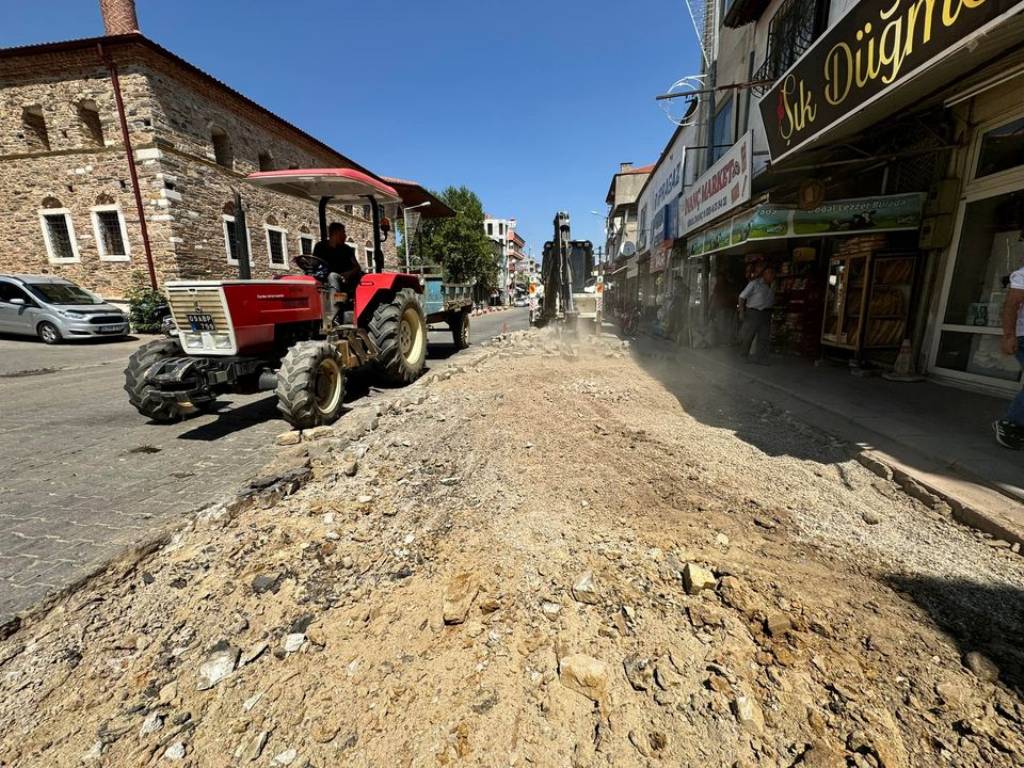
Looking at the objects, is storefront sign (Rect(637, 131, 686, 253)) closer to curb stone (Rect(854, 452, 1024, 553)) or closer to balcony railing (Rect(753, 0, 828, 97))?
balcony railing (Rect(753, 0, 828, 97))

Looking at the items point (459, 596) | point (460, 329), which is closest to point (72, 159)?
point (460, 329)

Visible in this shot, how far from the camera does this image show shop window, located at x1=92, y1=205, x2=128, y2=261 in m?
15.8

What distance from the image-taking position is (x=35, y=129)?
1625cm

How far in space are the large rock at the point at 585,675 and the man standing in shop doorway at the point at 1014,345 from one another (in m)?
4.00

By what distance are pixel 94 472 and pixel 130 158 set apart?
17172 mm

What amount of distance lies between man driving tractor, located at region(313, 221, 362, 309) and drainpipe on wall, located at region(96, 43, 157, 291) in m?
14.3

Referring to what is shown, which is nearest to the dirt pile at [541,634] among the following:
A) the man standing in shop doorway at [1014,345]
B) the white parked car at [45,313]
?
the man standing in shop doorway at [1014,345]

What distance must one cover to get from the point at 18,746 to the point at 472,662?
56.8 inches

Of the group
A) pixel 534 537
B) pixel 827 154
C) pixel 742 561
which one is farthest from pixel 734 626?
pixel 827 154

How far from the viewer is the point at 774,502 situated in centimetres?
294

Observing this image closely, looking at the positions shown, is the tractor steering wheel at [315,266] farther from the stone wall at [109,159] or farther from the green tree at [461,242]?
the green tree at [461,242]

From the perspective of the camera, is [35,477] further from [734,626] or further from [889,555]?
[889,555]

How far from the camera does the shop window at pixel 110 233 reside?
15.8 metres

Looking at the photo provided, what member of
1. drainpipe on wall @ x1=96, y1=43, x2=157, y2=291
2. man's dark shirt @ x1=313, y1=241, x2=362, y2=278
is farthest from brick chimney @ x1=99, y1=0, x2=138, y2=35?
man's dark shirt @ x1=313, y1=241, x2=362, y2=278
